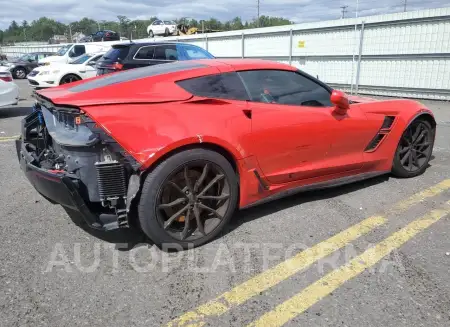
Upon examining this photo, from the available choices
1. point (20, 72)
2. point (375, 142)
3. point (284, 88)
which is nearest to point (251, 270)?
point (284, 88)

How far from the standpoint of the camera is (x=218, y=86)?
124 inches

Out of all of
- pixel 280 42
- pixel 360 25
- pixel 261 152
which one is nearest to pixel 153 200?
pixel 261 152

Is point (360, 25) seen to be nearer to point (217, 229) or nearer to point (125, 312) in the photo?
point (217, 229)

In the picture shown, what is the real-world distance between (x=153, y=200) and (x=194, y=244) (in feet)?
1.78

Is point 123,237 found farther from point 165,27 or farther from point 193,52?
point 165,27

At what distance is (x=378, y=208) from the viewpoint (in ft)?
12.5

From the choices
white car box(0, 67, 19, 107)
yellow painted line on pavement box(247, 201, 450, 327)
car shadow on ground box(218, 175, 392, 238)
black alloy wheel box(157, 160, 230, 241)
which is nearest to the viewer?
yellow painted line on pavement box(247, 201, 450, 327)

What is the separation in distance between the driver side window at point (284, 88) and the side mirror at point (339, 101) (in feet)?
0.30

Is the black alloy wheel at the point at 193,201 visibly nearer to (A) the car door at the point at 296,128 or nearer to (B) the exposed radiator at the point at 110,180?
(B) the exposed radiator at the point at 110,180

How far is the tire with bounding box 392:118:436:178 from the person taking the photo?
4465mm

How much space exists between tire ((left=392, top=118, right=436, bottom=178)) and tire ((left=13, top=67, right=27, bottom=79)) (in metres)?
22.8

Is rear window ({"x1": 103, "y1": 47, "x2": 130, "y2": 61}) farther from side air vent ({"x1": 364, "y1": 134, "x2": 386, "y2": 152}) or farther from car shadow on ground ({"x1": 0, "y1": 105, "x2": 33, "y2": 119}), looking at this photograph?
side air vent ({"x1": 364, "y1": 134, "x2": 386, "y2": 152})

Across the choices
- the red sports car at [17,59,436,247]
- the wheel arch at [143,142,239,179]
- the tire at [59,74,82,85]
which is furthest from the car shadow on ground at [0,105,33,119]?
the wheel arch at [143,142,239,179]

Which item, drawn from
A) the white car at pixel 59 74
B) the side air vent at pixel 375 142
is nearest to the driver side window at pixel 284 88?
the side air vent at pixel 375 142
